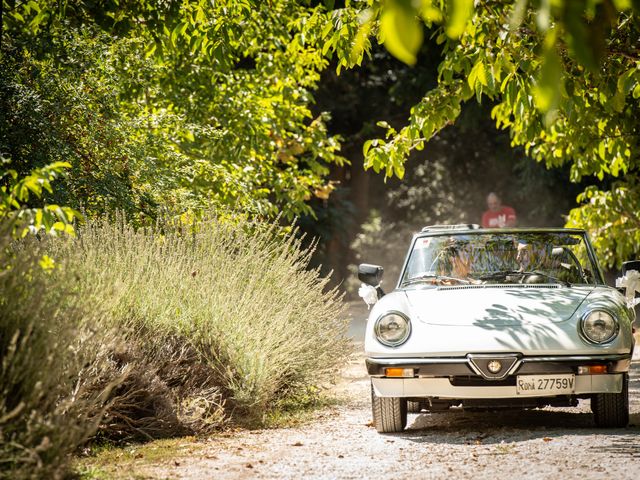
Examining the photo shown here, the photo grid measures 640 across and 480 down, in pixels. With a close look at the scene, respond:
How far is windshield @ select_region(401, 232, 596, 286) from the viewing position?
8.06 meters

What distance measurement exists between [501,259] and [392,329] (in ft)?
5.41

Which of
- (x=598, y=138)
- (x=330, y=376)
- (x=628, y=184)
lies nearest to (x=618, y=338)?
(x=330, y=376)

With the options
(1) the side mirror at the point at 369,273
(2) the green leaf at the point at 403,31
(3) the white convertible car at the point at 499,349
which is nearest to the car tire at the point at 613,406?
(3) the white convertible car at the point at 499,349

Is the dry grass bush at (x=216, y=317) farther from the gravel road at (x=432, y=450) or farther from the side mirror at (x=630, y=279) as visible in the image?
the side mirror at (x=630, y=279)

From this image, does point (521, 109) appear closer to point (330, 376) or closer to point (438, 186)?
point (330, 376)

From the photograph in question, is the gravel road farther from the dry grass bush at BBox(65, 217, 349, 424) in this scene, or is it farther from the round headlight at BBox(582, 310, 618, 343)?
the round headlight at BBox(582, 310, 618, 343)

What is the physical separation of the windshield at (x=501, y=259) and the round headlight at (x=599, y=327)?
108cm

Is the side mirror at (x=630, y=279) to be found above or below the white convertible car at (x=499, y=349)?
above

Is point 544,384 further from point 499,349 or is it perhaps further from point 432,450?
point 432,450

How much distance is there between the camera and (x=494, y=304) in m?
7.20

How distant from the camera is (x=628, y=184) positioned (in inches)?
556

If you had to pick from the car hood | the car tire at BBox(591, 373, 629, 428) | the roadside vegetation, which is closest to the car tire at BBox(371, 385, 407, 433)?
the car hood

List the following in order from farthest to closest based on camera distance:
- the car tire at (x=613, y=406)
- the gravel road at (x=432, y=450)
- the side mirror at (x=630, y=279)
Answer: the side mirror at (x=630, y=279), the car tire at (x=613, y=406), the gravel road at (x=432, y=450)

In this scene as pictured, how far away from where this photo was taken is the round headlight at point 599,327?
684 cm
